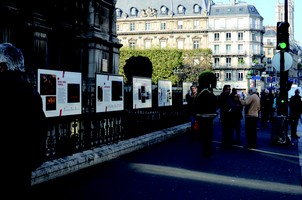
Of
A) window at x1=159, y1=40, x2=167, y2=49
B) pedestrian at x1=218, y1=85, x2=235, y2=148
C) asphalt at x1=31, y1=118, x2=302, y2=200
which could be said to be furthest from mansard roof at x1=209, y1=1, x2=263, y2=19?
asphalt at x1=31, y1=118, x2=302, y2=200

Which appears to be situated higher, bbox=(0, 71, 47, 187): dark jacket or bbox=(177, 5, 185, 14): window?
bbox=(177, 5, 185, 14): window

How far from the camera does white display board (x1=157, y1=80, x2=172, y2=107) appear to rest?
15.4m

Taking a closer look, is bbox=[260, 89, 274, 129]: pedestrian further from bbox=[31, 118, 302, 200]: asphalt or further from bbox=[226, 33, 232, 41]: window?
bbox=[226, 33, 232, 41]: window

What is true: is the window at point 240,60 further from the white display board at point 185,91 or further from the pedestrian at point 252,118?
the pedestrian at point 252,118

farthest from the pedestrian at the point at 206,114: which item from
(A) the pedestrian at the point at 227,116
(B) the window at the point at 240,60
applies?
(B) the window at the point at 240,60

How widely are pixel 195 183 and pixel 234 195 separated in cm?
98

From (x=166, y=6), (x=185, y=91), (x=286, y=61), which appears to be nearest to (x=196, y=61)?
(x=166, y=6)

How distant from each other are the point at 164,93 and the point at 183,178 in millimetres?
7891

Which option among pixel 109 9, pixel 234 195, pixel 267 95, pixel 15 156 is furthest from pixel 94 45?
pixel 15 156

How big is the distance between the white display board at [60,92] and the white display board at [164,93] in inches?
262

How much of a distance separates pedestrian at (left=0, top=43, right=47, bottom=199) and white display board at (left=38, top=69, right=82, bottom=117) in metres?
4.32

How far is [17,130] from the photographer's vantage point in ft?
11.0

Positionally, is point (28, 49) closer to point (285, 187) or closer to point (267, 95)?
point (285, 187)

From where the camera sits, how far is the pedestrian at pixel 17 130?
3.33 m
